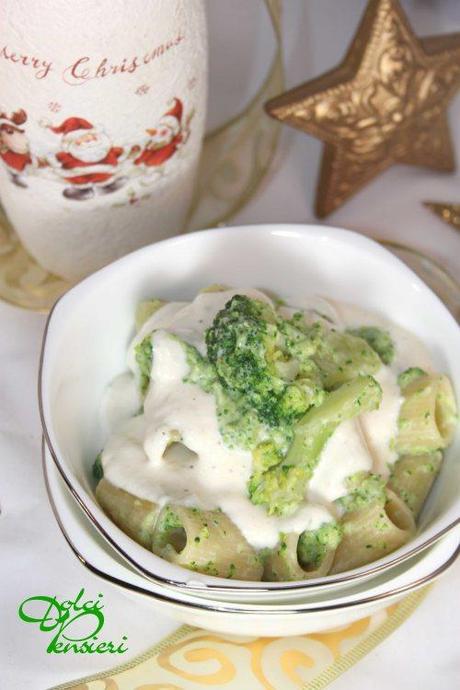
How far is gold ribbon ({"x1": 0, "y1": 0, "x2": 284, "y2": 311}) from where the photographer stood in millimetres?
1702

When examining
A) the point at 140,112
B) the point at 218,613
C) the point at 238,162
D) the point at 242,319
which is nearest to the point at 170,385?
the point at 242,319

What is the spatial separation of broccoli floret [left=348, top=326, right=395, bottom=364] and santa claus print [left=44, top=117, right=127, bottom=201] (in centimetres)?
41

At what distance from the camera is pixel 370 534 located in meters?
1.19

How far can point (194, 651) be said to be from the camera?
1281mm

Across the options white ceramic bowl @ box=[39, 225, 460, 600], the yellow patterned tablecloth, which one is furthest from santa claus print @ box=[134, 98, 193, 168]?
the yellow patterned tablecloth

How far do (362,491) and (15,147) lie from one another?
26.5 inches

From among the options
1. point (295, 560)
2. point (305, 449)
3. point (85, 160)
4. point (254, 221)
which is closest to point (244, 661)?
Result: point (295, 560)

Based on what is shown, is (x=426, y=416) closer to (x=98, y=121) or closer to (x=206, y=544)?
(x=206, y=544)

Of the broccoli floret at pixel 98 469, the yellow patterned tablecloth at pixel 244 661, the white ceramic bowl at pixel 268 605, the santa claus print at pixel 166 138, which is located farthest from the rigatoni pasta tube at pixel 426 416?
the santa claus print at pixel 166 138

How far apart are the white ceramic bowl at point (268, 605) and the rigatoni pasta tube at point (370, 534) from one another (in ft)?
0.09

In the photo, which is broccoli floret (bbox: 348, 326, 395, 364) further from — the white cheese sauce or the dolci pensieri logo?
the dolci pensieri logo

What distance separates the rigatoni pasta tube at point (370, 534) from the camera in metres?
1.18

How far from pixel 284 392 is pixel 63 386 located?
30cm

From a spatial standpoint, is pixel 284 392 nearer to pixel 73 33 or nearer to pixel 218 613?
pixel 218 613
